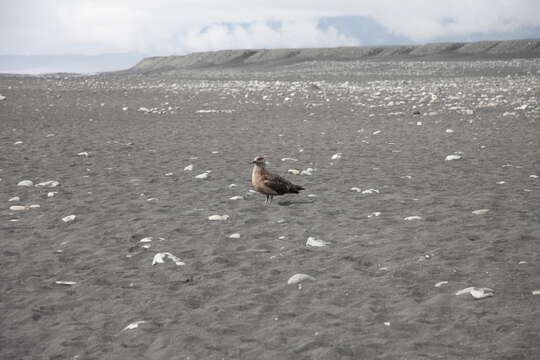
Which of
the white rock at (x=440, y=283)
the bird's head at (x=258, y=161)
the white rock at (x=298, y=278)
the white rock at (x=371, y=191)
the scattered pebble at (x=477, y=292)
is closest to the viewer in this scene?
the scattered pebble at (x=477, y=292)

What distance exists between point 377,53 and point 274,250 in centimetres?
11854

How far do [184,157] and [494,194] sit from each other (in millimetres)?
8199

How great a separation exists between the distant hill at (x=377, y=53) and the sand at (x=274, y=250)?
287 ft

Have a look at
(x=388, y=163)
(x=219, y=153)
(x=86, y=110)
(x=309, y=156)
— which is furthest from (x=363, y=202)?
(x=86, y=110)

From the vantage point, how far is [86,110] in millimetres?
28141

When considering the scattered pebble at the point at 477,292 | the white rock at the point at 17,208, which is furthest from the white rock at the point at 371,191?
the white rock at the point at 17,208

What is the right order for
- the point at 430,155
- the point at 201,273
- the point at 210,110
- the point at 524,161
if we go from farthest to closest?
the point at 210,110, the point at 430,155, the point at 524,161, the point at 201,273

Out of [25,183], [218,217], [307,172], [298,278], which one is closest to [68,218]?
[218,217]

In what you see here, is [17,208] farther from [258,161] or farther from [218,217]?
[258,161]

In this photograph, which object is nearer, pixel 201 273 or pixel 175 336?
pixel 175 336

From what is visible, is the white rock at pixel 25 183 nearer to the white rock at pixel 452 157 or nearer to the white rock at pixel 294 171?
the white rock at pixel 294 171

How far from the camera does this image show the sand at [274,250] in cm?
544

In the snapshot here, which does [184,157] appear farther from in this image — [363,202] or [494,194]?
[494,194]

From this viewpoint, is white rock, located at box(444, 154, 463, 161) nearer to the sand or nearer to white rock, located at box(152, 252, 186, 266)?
the sand
